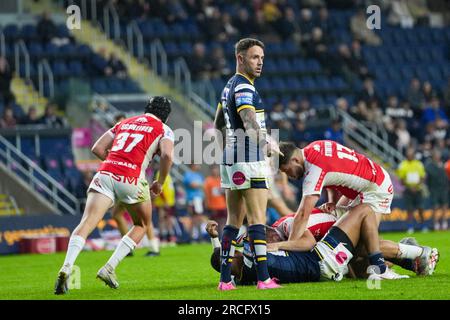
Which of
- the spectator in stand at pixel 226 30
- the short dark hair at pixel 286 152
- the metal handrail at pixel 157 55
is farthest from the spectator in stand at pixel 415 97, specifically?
the short dark hair at pixel 286 152

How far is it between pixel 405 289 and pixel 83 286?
382 cm

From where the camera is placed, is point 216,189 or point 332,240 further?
point 216,189

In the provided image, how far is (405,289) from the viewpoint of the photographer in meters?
10.8

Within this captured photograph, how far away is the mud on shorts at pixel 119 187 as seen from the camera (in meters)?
11.8

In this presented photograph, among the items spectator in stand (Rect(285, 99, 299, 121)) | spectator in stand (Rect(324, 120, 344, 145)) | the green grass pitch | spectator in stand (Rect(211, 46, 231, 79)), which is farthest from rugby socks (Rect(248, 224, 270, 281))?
spectator in stand (Rect(211, 46, 231, 79))

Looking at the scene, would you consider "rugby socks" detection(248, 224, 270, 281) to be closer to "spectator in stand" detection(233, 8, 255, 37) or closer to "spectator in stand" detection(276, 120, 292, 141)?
"spectator in stand" detection(276, 120, 292, 141)

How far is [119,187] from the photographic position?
1179 cm

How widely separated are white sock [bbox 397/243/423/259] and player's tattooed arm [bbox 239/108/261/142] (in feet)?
7.90

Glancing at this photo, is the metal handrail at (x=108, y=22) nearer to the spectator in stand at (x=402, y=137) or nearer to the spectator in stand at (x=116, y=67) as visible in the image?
the spectator in stand at (x=116, y=67)

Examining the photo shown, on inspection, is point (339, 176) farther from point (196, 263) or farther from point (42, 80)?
point (42, 80)

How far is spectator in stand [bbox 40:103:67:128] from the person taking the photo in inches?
1017

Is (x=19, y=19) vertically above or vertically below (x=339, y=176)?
above
